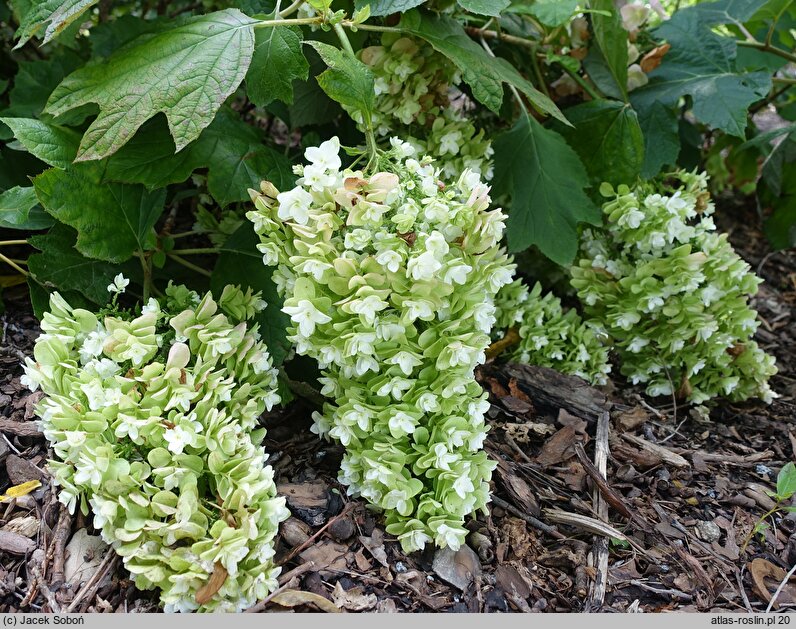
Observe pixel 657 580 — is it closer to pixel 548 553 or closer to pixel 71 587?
pixel 548 553

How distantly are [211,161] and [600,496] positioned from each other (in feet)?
3.51

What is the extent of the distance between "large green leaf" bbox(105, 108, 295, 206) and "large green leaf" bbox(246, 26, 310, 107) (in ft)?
0.46

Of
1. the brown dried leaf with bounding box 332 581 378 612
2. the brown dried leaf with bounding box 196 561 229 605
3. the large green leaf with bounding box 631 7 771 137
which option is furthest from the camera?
the large green leaf with bounding box 631 7 771 137

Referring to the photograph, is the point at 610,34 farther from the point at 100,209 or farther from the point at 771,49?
the point at 100,209

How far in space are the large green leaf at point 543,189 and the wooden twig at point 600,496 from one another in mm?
419

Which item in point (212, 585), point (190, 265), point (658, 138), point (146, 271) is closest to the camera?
point (212, 585)

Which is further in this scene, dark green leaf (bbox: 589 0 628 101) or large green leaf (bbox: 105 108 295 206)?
dark green leaf (bbox: 589 0 628 101)

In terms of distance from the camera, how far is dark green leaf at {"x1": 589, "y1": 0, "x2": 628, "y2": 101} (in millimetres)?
1693

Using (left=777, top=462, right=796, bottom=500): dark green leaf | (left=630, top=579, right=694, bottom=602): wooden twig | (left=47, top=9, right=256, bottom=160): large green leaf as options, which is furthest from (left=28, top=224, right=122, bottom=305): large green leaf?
(left=777, top=462, right=796, bottom=500): dark green leaf

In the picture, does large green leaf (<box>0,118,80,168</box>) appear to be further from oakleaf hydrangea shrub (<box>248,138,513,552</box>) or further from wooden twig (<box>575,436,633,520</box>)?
wooden twig (<box>575,436,633,520</box>)

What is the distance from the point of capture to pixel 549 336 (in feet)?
5.74

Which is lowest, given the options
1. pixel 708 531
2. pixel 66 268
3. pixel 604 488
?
pixel 708 531

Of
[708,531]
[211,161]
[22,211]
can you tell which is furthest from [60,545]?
[708,531]

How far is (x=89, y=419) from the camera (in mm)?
1082
